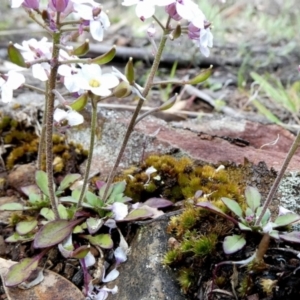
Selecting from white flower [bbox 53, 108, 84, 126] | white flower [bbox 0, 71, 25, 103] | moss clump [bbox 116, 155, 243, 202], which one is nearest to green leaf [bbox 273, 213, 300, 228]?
moss clump [bbox 116, 155, 243, 202]

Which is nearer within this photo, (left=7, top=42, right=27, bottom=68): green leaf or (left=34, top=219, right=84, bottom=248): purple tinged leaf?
(left=7, top=42, right=27, bottom=68): green leaf

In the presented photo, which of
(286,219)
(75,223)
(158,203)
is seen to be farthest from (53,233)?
(286,219)

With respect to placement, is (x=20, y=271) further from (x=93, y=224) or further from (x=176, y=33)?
(x=176, y=33)

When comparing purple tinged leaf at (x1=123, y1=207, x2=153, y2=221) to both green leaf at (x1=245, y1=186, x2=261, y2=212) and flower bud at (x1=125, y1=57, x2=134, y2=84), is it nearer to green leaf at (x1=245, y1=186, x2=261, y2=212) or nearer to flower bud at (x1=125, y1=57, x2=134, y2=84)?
green leaf at (x1=245, y1=186, x2=261, y2=212)

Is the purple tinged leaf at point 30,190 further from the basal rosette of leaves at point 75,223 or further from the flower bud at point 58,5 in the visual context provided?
the flower bud at point 58,5

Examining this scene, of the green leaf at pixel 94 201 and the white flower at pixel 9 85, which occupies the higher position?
the white flower at pixel 9 85

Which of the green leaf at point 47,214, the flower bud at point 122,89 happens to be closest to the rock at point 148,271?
the green leaf at point 47,214
